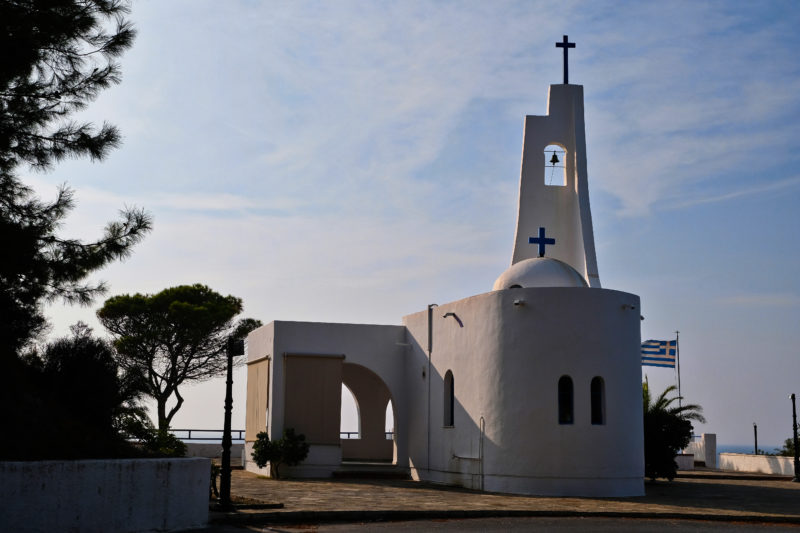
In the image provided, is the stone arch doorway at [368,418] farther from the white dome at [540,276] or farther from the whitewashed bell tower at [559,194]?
the white dome at [540,276]

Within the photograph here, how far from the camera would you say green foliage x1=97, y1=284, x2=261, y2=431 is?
41219 millimetres

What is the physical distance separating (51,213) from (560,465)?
1248cm

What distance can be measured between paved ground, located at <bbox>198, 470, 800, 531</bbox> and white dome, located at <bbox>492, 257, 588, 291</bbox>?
5.53 meters

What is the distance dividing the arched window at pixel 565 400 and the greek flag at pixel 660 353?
42.2 feet

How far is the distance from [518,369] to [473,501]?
3964 mm

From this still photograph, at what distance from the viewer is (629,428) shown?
2122cm

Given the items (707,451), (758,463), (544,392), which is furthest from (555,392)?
(707,451)

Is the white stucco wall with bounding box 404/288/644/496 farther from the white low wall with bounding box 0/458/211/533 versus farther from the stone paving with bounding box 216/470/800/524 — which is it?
the white low wall with bounding box 0/458/211/533

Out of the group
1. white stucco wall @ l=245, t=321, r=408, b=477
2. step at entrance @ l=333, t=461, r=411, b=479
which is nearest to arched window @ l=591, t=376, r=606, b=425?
step at entrance @ l=333, t=461, r=411, b=479

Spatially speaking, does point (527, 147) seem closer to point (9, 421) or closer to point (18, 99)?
point (18, 99)

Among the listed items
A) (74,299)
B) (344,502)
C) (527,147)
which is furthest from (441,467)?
(74,299)

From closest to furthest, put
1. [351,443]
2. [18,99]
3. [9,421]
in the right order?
1. [9,421]
2. [18,99]
3. [351,443]

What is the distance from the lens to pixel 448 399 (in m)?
24.6

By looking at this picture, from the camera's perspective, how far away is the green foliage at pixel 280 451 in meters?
24.9
